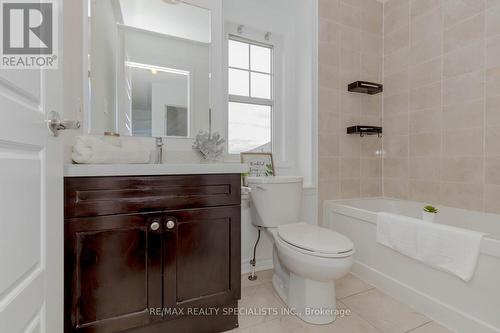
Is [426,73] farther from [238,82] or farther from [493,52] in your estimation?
[238,82]

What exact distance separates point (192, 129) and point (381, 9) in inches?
91.6

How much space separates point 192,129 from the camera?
5.76ft

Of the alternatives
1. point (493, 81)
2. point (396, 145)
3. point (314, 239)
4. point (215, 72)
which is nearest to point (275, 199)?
point (314, 239)

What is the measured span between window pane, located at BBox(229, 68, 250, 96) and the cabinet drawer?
1.14 metres

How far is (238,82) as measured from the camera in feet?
7.24

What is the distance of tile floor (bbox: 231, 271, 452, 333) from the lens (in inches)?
52.5

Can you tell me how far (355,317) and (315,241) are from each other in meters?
0.51

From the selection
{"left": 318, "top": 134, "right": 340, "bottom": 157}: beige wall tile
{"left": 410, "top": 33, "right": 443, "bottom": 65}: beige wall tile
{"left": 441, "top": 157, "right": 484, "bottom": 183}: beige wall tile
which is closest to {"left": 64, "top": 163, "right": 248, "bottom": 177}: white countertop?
{"left": 318, "top": 134, "right": 340, "bottom": 157}: beige wall tile

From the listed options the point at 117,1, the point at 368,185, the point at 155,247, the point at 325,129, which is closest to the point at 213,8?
the point at 117,1

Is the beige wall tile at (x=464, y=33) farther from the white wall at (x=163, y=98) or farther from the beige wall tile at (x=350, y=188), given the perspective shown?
the white wall at (x=163, y=98)

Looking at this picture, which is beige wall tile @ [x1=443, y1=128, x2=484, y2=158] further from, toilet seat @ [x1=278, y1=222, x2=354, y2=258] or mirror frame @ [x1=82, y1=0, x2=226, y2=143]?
mirror frame @ [x1=82, y1=0, x2=226, y2=143]

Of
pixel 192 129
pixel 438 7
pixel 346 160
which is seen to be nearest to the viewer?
pixel 192 129

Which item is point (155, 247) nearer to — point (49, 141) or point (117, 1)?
point (49, 141)

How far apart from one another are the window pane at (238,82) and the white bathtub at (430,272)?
1.27m
